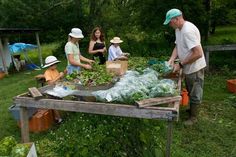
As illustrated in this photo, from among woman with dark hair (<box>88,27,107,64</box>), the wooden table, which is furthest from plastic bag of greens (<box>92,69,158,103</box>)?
woman with dark hair (<box>88,27,107,64</box>)

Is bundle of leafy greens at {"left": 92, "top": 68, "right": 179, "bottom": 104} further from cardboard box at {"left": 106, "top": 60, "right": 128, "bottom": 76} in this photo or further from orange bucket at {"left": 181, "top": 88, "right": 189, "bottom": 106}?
orange bucket at {"left": 181, "top": 88, "right": 189, "bottom": 106}

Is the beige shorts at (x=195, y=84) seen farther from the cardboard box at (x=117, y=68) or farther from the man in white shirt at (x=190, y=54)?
the cardboard box at (x=117, y=68)

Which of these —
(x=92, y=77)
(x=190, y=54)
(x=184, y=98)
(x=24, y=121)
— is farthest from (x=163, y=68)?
(x=24, y=121)

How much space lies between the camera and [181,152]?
15.6 ft

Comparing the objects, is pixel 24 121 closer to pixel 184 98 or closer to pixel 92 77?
pixel 92 77

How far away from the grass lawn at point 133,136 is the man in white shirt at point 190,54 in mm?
488

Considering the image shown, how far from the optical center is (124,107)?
12.3 ft

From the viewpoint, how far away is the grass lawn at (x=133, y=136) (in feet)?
14.3

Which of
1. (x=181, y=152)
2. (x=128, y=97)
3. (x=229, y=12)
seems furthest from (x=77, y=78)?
(x=229, y=12)

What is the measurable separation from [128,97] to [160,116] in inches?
17.6

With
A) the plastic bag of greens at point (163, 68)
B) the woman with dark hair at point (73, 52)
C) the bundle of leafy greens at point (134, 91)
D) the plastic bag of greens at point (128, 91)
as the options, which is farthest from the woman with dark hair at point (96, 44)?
the bundle of leafy greens at point (134, 91)

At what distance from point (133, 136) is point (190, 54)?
5.51 feet

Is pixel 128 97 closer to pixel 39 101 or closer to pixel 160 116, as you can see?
pixel 160 116

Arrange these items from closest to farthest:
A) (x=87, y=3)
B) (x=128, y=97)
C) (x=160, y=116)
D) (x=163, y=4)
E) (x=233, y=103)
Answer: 1. (x=160, y=116)
2. (x=128, y=97)
3. (x=233, y=103)
4. (x=163, y=4)
5. (x=87, y=3)
